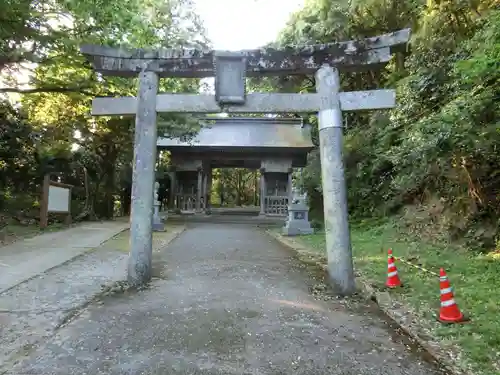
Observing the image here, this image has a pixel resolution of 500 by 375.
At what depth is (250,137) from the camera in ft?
76.7

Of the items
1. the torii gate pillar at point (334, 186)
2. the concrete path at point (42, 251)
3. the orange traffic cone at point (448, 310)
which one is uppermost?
the torii gate pillar at point (334, 186)

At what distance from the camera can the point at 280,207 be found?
24641mm

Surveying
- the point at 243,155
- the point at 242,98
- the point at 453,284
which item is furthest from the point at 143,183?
the point at 243,155

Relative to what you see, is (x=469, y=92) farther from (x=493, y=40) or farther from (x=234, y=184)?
(x=234, y=184)

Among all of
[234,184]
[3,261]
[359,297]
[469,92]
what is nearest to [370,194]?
[469,92]

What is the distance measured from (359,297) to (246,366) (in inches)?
120

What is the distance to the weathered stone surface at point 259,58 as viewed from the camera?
6805mm

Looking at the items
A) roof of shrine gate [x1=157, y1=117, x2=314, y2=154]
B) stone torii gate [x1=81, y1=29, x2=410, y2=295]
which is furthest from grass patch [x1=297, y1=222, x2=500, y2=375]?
roof of shrine gate [x1=157, y1=117, x2=314, y2=154]

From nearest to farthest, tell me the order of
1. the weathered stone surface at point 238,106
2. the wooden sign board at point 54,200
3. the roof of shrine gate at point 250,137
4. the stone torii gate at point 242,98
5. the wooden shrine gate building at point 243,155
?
1. the stone torii gate at point 242,98
2. the weathered stone surface at point 238,106
3. the wooden sign board at point 54,200
4. the roof of shrine gate at point 250,137
5. the wooden shrine gate building at point 243,155

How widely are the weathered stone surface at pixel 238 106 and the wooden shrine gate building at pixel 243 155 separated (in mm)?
15370

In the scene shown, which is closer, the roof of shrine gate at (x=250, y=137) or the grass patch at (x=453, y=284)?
the grass patch at (x=453, y=284)

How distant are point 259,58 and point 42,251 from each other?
6694mm

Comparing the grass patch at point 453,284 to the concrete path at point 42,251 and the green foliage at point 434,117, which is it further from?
the concrete path at point 42,251

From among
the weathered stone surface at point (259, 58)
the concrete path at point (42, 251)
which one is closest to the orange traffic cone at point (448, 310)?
the weathered stone surface at point (259, 58)
